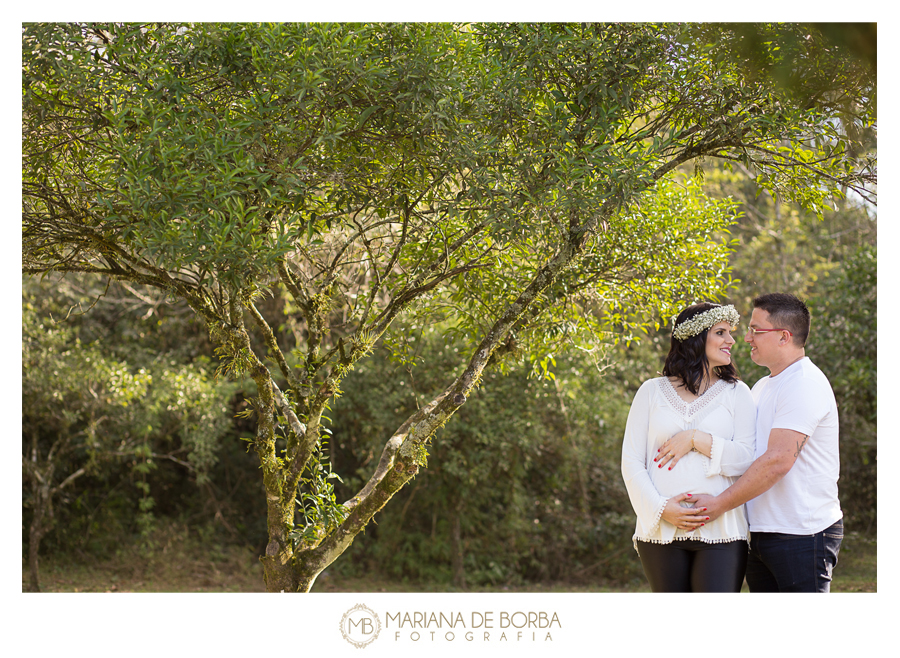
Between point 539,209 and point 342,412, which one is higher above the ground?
point 539,209

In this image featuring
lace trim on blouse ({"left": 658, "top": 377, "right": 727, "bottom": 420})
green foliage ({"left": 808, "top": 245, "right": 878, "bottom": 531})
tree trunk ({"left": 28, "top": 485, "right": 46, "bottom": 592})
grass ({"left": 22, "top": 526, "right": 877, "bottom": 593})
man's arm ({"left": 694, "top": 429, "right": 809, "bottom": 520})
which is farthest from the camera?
grass ({"left": 22, "top": 526, "right": 877, "bottom": 593})

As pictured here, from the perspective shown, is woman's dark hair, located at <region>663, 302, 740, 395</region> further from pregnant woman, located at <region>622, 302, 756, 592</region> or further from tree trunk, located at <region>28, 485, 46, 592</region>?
tree trunk, located at <region>28, 485, 46, 592</region>

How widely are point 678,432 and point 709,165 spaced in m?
8.03

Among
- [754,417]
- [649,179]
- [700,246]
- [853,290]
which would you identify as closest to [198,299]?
[649,179]

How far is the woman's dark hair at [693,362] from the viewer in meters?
2.32

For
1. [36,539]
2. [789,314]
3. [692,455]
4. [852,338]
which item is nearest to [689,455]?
[692,455]

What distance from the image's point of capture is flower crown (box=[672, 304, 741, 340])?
232 centimetres

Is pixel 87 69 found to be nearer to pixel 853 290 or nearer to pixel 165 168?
pixel 165 168

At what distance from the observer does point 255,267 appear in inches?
84.0

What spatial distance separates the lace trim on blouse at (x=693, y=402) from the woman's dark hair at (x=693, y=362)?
0.10ft

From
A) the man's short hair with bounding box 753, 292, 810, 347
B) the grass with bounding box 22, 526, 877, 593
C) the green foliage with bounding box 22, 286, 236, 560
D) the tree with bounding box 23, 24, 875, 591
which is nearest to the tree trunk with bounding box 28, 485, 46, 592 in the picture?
the green foliage with bounding box 22, 286, 236, 560
